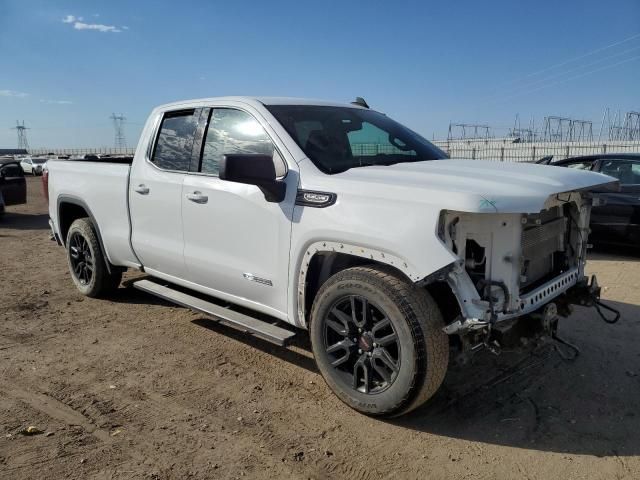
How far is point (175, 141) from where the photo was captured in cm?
455

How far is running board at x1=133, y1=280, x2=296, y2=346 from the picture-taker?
11.8ft

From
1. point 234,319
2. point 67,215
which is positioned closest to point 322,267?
point 234,319

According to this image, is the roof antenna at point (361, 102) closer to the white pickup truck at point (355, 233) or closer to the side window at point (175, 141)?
the white pickup truck at point (355, 233)

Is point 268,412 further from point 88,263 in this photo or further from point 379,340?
point 88,263

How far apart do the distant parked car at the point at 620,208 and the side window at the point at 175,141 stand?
20.0ft

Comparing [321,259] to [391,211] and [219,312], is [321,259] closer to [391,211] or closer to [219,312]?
[391,211]

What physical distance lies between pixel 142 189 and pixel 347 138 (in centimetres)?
193

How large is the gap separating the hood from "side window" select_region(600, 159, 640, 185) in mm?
5278

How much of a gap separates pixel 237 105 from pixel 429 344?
2.34m

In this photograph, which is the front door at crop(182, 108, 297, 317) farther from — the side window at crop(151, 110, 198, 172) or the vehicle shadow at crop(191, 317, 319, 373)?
the vehicle shadow at crop(191, 317, 319, 373)

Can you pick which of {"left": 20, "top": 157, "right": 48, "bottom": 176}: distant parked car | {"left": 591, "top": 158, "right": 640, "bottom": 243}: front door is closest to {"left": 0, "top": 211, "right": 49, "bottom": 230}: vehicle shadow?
{"left": 591, "top": 158, "right": 640, "bottom": 243}: front door

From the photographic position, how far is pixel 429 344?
2.91 meters

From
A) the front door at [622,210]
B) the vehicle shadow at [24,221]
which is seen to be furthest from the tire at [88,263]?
the vehicle shadow at [24,221]

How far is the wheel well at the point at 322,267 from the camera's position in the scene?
11.3ft
